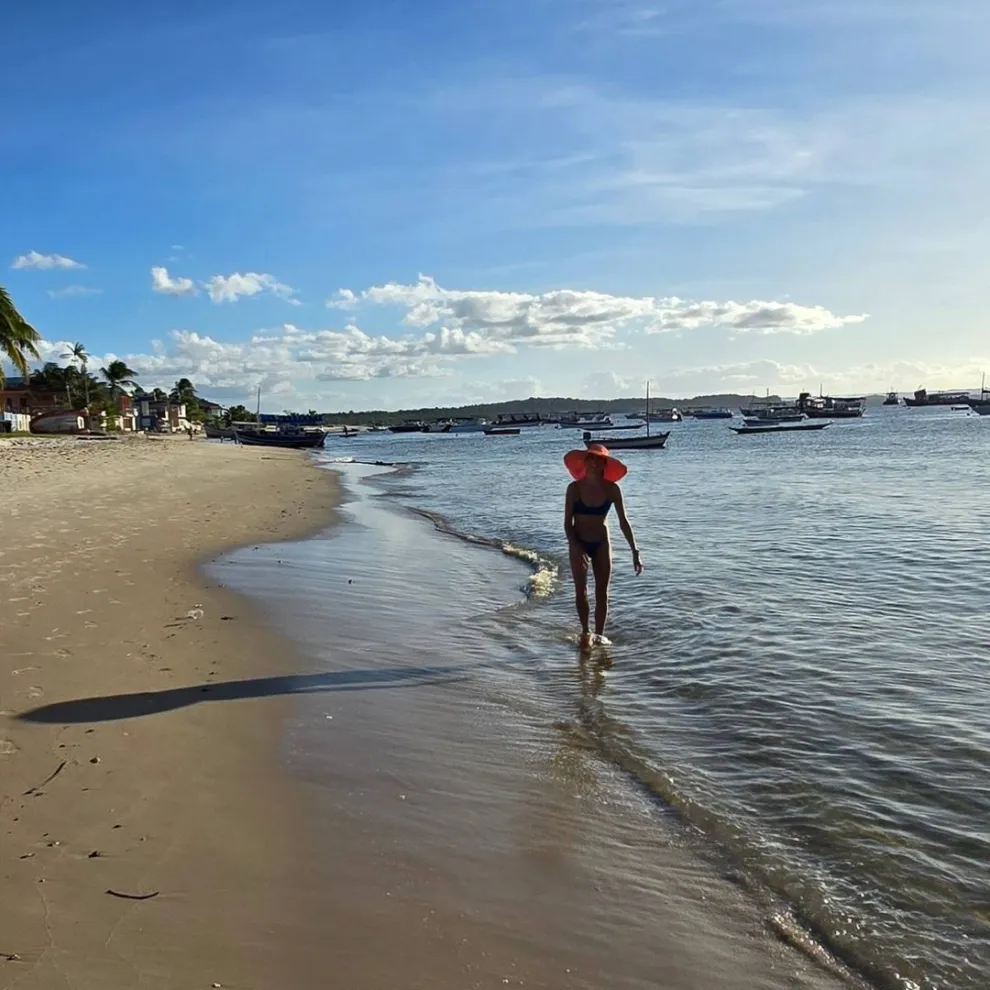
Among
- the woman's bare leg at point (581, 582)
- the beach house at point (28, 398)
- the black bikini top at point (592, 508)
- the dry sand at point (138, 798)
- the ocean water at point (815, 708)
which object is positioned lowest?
the ocean water at point (815, 708)

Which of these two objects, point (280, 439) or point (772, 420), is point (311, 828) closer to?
point (280, 439)

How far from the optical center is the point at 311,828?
4.26 meters

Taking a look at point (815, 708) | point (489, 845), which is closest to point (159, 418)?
point (815, 708)

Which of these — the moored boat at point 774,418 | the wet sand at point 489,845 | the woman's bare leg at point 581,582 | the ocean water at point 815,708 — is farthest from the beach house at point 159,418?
the wet sand at point 489,845

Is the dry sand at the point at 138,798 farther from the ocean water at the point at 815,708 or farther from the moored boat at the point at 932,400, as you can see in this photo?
the moored boat at the point at 932,400

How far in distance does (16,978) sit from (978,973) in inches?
145

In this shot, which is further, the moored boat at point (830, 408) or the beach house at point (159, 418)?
the moored boat at point (830, 408)

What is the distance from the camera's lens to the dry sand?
3.17m

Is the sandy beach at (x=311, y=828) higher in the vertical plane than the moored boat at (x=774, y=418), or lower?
lower

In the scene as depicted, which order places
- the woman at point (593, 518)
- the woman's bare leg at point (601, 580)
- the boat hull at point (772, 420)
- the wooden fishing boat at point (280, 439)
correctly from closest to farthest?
the woman at point (593, 518)
the woman's bare leg at point (601, 580)
the wooden fishing boat at point (280, 439)
the boat hull at point (772, 420)

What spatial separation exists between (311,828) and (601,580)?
479cm

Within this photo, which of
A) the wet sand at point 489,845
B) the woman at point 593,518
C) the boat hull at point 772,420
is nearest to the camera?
the wet sand at point 489,845

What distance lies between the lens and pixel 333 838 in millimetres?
4160

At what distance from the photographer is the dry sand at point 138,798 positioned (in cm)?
317
